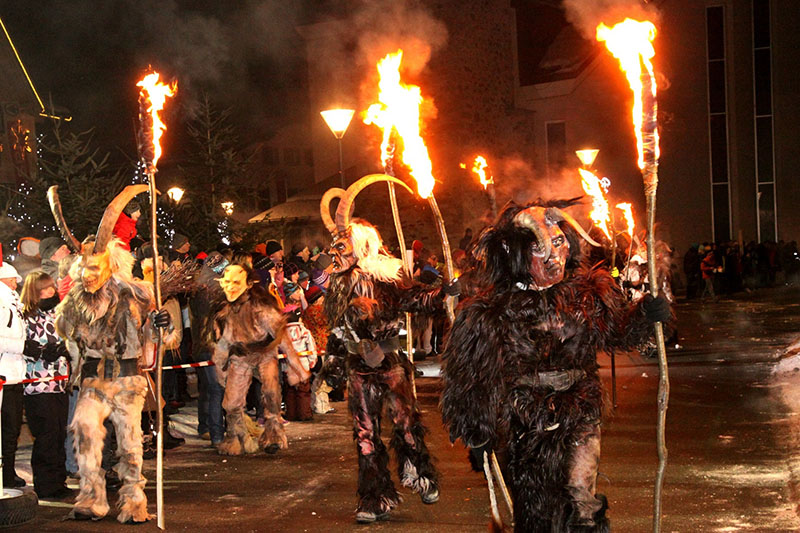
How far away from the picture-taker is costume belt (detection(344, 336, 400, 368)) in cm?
734

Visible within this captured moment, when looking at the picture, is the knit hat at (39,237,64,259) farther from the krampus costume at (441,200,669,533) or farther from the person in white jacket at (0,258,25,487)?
the krampus costume at (441,200,669,533)

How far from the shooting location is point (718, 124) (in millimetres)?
35750

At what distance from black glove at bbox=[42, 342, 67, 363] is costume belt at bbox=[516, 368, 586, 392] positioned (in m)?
4.55

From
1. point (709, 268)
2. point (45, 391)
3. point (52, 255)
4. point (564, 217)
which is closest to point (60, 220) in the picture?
point (45, 391)

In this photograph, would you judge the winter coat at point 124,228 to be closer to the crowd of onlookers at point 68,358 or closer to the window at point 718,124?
the crowd of onlookers at point 68,358

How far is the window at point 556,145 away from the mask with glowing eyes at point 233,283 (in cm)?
2811

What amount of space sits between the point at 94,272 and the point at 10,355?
1.22m

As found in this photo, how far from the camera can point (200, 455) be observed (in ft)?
33.4

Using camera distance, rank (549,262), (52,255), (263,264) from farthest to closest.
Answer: (263,264) < (52,255) < (549,262)

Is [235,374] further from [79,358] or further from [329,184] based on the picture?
[329,184]

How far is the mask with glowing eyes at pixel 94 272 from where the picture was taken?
731 centimetres

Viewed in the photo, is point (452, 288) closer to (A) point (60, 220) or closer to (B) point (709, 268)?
(A) point (60, 220)

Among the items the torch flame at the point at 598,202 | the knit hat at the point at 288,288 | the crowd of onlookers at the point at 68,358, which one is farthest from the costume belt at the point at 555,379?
the knit hat at the point at 288,288

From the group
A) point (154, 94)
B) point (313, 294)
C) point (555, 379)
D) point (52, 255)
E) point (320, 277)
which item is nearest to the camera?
point (555, 379)
